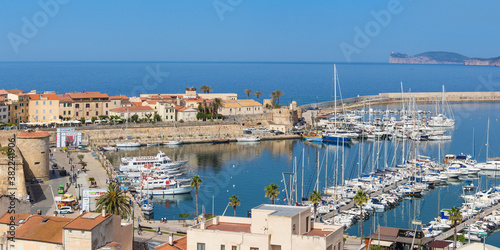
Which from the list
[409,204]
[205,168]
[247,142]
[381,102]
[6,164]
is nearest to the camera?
[6,164]

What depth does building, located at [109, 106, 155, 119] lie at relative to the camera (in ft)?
250

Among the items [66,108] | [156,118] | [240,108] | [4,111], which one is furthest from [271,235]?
[240,108]

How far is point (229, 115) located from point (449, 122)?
28.2 m

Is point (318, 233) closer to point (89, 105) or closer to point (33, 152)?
point (33, 152)

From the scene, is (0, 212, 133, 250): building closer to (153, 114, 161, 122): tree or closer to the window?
the window

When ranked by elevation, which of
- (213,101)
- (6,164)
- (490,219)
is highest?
(213,101)

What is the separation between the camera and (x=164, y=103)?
3108 inches

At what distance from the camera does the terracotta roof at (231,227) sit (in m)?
18.9

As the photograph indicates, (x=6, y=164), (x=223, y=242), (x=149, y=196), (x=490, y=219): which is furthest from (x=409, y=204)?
(x=223, y=242)

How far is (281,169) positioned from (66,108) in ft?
A: 92.9

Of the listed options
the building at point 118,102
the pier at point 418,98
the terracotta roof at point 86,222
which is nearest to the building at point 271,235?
the terracotta roof at point 86,222

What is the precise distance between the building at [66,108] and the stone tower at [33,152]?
1207 inches

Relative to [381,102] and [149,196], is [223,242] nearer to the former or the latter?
[149,196]

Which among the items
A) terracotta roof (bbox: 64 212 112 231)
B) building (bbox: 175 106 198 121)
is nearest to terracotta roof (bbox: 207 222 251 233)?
terracotta roof (bbox: 64 212 112 231)
